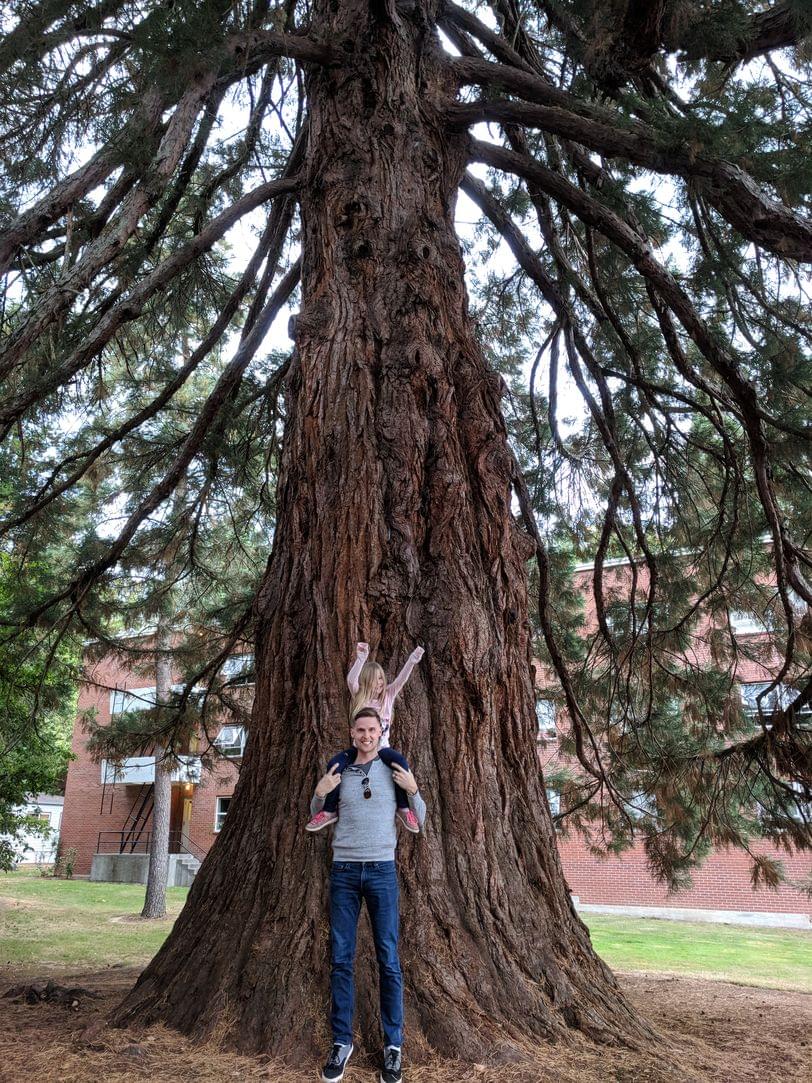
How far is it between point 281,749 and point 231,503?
443 centimetres

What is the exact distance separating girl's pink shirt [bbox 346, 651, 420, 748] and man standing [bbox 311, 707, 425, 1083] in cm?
15

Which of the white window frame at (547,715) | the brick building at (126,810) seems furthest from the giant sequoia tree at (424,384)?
the brick building at (126,810)

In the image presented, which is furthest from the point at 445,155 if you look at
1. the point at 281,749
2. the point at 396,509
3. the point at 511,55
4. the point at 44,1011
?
the point at 44,1011

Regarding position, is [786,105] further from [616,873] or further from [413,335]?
[616,873]

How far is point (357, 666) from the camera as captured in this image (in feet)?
11.5

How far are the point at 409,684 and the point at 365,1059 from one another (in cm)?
137

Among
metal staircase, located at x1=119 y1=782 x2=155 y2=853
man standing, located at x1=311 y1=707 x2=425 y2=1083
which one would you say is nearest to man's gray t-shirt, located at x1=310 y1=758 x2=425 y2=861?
man standing, located at x1=311 y1=707 x2=425 y2=1083

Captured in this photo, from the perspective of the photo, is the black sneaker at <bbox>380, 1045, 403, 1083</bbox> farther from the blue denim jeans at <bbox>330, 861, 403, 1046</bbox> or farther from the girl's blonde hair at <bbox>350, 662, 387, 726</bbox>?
the girl's blonde hair at <bbox>350, 662, 387, 726</bbox>

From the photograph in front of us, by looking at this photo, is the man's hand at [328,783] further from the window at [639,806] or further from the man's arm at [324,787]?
the window at [639,806]

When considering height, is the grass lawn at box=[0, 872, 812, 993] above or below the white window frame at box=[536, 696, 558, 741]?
below

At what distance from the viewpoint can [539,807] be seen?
12.2 feet

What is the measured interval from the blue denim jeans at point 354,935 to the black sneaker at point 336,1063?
23 millimetres

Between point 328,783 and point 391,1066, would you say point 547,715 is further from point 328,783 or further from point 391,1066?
point 391,1066

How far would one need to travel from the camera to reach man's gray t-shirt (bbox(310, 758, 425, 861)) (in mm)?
3113
